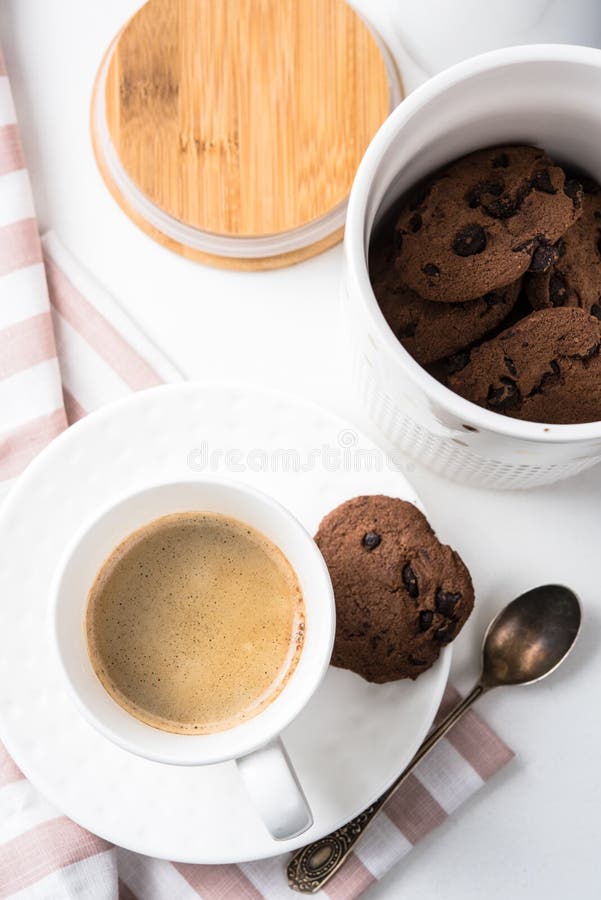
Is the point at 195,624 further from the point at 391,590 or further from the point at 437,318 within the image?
the point at 437,318

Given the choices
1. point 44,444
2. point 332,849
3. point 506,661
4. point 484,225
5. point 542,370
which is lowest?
point 332,849

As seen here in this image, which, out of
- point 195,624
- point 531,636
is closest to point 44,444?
point 195,624

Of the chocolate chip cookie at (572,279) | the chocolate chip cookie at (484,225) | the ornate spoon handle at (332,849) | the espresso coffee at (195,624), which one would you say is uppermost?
the chocolate chip cookie at (484,225)

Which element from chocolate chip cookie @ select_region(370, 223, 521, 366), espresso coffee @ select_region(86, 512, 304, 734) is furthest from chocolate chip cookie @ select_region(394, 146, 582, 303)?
espresso coffee @ select_region(86, 512, 304, 734)

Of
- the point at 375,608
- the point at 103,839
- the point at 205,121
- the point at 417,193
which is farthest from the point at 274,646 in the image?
the point at 205,121

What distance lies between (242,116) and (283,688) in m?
0.65

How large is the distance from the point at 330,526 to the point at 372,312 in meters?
0.27

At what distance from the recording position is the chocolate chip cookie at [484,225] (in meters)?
0.79

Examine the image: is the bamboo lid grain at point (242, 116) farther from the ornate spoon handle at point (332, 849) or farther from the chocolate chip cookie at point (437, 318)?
the ornate spoon handle at point (332, 849)

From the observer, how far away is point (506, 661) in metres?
0.99

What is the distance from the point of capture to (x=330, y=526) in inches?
35.4

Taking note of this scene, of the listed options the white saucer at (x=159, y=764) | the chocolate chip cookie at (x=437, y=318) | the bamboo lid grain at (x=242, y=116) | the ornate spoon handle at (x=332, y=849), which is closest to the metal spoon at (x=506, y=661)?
the ornate spoon handle at (x=332, y=849)

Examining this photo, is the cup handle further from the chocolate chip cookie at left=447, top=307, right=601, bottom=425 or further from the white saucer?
the chocolate chip cookie at left=447, top=307, right=601, bottom=425

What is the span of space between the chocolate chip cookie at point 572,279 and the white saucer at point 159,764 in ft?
0.77
